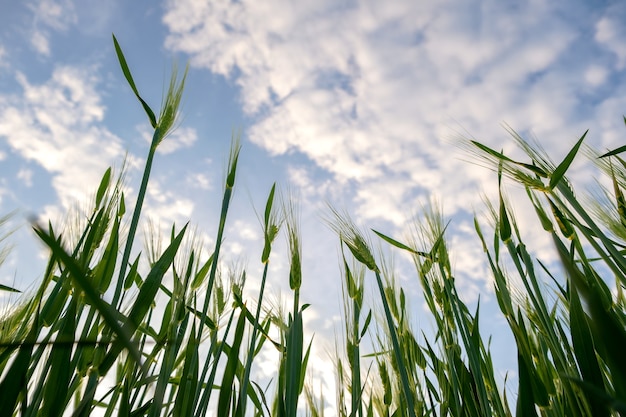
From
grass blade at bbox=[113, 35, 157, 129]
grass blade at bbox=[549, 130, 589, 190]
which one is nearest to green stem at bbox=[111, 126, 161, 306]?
grass blade at bbox=[113, 35, 157, 129]

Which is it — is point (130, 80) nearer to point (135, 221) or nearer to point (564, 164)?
point (135, 221)

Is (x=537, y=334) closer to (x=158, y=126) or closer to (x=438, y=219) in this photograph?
(x=438, y=219)

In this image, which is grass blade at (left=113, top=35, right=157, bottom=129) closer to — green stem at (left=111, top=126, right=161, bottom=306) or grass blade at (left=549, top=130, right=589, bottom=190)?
green stem at (left=111, top=126, right=161, bottom=306)

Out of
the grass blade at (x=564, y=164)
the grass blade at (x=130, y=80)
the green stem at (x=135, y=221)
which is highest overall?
the grass blade at (x=130, y=80)

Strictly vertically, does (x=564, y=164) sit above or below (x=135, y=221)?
above

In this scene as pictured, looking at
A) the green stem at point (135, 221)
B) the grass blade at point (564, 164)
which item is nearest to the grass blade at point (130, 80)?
the green stem at point (135, 221)

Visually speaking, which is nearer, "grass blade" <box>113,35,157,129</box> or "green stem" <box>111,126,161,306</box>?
"green stem" <box>111,126,161,306</box>

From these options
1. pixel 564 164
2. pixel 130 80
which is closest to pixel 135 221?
pixel 130 80

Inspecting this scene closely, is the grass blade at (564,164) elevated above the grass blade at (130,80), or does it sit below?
below

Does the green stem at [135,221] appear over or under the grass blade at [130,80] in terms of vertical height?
under

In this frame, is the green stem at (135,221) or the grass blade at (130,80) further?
Result: the grass blade at (130,80)

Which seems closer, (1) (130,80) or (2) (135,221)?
(2) (135,221)

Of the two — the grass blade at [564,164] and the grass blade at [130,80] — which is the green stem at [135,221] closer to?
the grass blade at [130,80]

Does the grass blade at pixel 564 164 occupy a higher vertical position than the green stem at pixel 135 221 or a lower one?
higher
